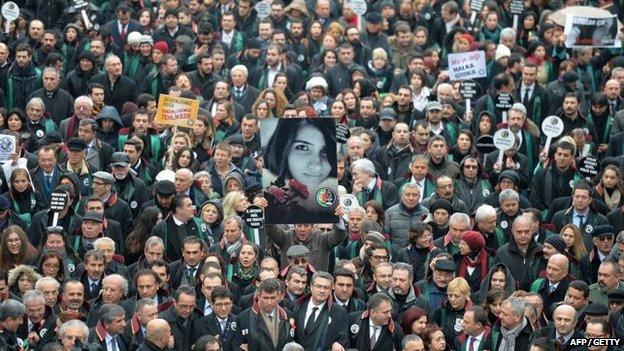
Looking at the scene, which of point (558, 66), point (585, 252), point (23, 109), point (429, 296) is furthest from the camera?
point (558, 66)

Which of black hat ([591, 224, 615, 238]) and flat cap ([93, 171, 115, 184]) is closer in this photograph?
black hat ([591, 224, 615, 238])

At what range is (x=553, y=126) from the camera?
82.5ft

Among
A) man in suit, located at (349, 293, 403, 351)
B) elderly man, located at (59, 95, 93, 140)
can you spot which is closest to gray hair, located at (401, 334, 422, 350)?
man in suit, located at (349, 293, 403, 351)

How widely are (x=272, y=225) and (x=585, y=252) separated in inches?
131

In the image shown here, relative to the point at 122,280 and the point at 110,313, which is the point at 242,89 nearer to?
the point at 122,280

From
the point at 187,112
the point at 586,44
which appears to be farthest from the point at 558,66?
the point at 187,112

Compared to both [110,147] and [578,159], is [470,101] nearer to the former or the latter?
[578,159]

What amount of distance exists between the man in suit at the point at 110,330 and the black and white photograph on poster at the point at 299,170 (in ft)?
7.85

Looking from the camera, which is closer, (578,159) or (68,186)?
(68,186)

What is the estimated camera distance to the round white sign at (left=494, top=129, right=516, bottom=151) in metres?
24.3

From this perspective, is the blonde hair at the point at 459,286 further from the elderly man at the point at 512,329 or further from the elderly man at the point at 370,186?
the elderly man at the point at 370,186

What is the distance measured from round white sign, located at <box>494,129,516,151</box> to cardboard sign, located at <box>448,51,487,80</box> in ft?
8.50

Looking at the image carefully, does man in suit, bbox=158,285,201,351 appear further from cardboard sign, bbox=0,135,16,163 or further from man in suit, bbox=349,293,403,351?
cardboard sign, bbox=0,135,16,163

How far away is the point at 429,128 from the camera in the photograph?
82.8 ft
